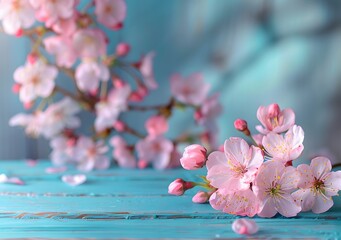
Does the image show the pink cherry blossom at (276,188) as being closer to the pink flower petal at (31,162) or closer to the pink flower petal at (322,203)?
the pink flower petal at (322,203)

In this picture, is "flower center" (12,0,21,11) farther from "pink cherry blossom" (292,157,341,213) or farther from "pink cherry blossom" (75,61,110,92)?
"pink cherry blossom" (292,157,341,213)

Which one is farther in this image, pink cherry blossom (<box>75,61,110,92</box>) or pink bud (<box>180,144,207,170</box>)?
pink cherry blossom (<box>75,61,110,92</box>)

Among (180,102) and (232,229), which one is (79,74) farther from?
(232,229)

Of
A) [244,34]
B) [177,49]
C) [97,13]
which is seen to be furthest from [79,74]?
[244,34]

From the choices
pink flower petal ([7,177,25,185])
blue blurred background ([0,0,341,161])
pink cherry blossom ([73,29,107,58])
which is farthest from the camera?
blue blurred background ([0,0,341,161])

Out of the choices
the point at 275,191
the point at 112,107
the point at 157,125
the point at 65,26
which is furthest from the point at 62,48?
the point at 275,191

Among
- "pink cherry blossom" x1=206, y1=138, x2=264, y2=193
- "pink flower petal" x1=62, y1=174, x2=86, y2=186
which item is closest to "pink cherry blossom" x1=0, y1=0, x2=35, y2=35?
"pink flower petal" x1=62, y1=174, x2=86, y2=186
